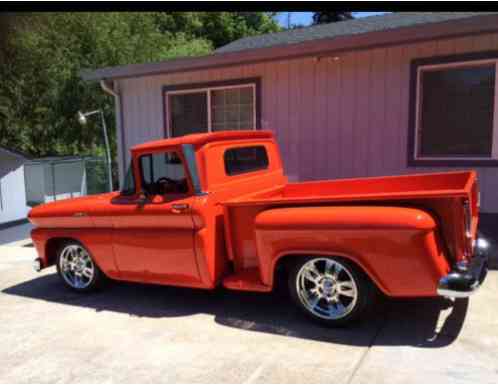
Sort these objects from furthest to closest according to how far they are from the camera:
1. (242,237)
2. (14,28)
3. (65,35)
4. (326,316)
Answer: (65,35), (14,28), (242,237), (326,316)

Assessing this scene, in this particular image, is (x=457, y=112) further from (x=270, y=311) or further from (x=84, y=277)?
(x=84, y=277)

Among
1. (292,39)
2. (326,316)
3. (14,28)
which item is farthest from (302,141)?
(14,28)

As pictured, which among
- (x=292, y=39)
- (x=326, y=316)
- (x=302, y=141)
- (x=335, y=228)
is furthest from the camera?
(x=292, y=39)

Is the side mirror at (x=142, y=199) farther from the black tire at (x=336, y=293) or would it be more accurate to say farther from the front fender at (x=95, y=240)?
the black tire at (x=336, y=293)

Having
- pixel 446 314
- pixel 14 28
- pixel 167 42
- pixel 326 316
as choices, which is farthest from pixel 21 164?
pixel 167 42

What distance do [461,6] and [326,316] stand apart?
10.4 feet

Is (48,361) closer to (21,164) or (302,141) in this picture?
(302,141)

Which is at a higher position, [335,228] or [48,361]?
[335,228]

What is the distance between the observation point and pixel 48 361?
3.51 metres

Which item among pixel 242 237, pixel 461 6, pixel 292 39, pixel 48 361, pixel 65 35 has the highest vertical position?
pixel 65 35

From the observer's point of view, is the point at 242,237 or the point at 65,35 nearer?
the point at 242,237

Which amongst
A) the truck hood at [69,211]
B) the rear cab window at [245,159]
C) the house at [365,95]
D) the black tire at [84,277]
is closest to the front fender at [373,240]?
the rear cab window at [245,159]

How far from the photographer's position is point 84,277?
520cm

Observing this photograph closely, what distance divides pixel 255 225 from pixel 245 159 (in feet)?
4.01
